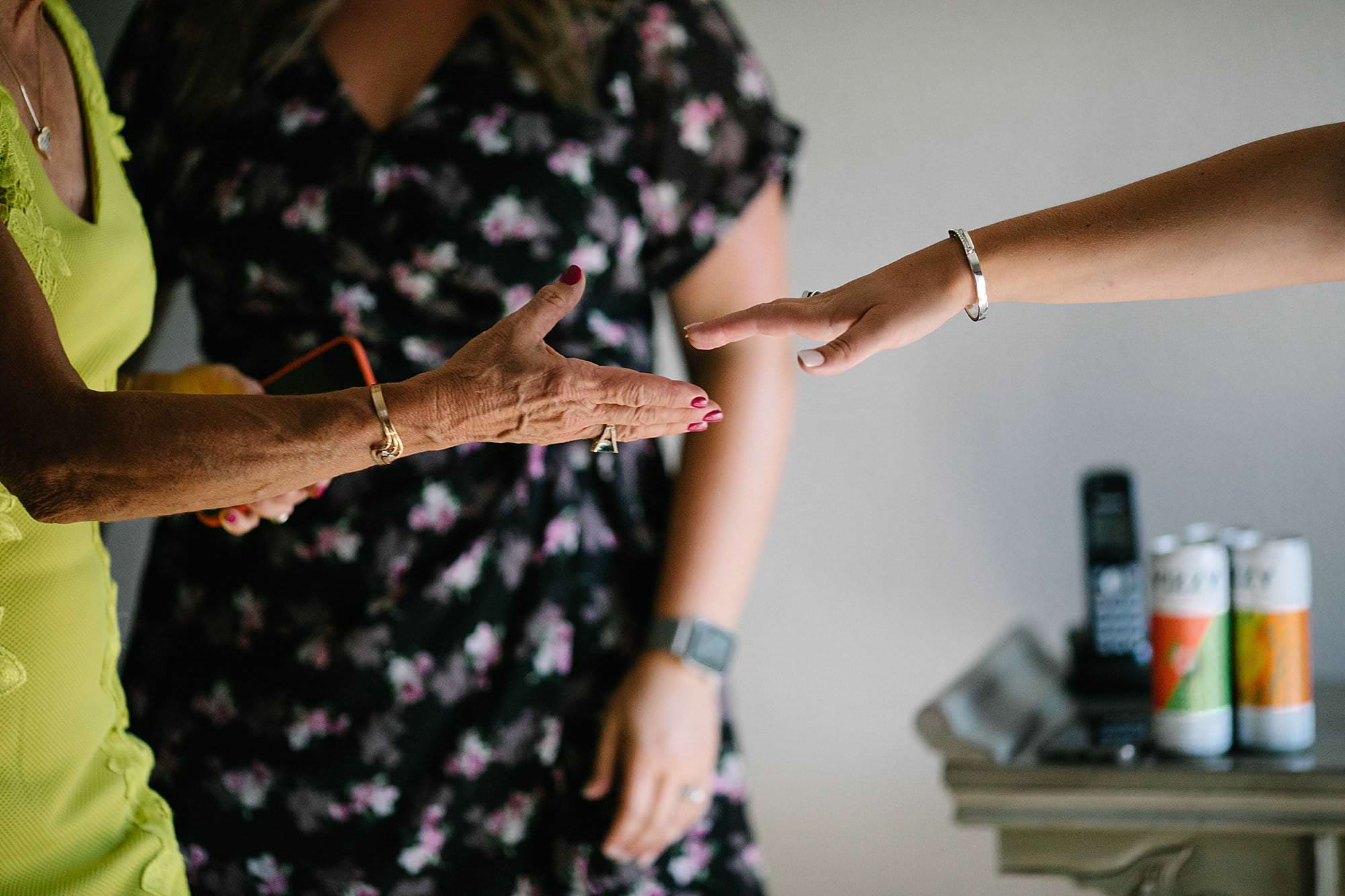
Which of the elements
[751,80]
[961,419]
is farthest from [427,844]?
[961,419]

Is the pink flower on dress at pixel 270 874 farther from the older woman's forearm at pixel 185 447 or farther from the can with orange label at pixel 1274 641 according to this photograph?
the can with orange label at pixel 1274 641

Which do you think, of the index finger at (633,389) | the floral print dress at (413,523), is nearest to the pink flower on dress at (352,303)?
the floral print dress at (413,523)

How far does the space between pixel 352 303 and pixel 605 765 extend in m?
0.42

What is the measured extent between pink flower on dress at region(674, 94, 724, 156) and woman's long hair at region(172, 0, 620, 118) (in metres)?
0.08

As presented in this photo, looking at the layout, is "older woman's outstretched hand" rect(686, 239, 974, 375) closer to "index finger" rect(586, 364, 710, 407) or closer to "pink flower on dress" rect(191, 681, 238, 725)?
"index finger" rect(586, 364, 710, 407)

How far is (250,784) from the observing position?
2.88 ft

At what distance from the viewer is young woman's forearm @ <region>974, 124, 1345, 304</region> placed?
0.53 metres

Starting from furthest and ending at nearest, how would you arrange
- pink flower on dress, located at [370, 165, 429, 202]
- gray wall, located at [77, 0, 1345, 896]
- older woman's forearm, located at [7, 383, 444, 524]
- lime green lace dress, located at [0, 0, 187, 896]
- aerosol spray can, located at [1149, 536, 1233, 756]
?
gray wall, located at [77, 0, 1345, 896] < aerosol spray can, located at [1149, 536, 1233, 756] < pink flower on dress, located at [370, 165, 429, 202] < lime green lace dress, located at [0, 0, 187, 896] < older woman's forearm, located at [7, 383, 444, 524]

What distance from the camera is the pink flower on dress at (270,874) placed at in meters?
0.88

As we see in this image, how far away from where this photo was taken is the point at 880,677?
56.1 inches

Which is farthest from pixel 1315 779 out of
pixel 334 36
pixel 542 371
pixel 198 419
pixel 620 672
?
pixel 334 36

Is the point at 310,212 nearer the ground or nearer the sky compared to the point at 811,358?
nearer the sky

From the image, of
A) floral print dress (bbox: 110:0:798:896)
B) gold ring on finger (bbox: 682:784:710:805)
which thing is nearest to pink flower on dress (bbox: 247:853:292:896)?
floral print dress (bbox: 110:0:798:896)

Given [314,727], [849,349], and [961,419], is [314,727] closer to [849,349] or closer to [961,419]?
[849,349]
